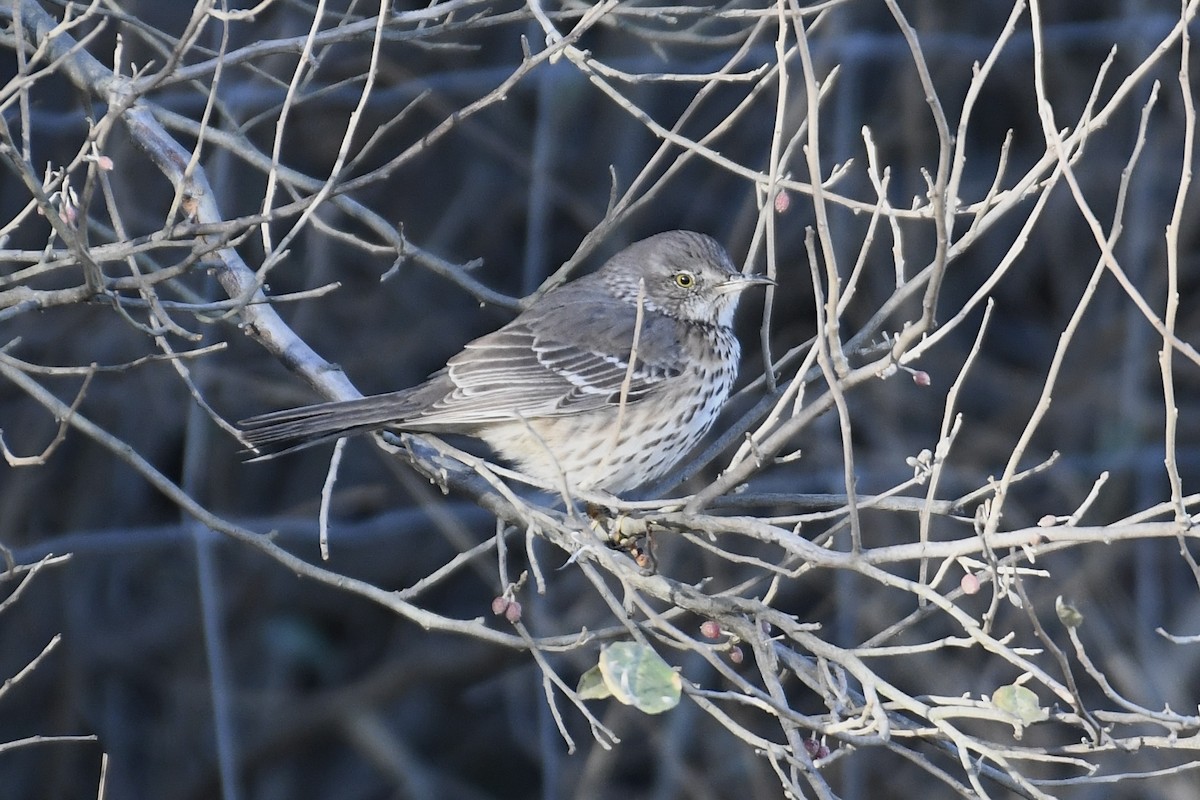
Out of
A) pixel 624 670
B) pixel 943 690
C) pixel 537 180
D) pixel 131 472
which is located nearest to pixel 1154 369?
pixel 943 690

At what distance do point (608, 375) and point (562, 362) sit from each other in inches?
7.5

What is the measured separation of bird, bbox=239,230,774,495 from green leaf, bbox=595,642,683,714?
6.16 ft

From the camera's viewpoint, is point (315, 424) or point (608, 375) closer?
point (315, 424)

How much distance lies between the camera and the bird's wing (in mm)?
5543

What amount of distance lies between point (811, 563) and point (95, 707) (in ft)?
21.7

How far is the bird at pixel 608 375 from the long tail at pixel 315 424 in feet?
0.81

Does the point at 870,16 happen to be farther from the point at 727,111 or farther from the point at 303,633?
the point at 303,633

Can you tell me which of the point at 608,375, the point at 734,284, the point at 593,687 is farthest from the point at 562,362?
the point at 593,687

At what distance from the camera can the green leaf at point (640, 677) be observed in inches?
130

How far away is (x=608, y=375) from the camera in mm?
5832

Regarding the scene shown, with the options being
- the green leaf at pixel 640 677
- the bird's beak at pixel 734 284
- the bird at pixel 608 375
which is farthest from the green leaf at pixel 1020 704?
the bird's beak at pixel 734 284

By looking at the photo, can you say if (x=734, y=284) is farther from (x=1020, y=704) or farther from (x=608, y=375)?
(x=1020, y=704)

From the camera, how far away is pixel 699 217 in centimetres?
884

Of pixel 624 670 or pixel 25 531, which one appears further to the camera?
pixel 25 531
